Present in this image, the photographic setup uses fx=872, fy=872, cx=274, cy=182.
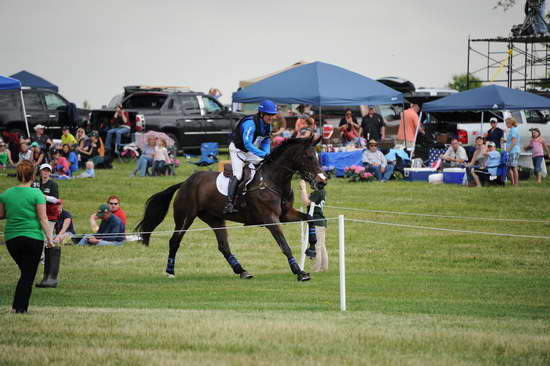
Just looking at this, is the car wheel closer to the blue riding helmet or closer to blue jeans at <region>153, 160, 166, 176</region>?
blue jeans at <region>153, 160, 166, 176</region>

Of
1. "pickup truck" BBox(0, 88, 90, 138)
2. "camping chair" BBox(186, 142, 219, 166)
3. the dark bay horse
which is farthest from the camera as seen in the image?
"pickup truck" BBox(0, 88, 90, 138)

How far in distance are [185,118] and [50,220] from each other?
1800 cm

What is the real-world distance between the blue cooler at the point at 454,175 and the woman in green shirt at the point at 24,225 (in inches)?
659

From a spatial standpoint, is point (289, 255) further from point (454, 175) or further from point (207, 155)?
point (207, 155)

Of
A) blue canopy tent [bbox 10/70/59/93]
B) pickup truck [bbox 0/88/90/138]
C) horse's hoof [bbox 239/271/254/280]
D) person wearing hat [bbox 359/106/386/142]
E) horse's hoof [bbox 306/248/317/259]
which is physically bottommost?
horse's hoof [bbox 239/271/254/280]

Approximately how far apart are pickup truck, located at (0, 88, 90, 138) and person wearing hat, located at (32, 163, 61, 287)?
16.6 m

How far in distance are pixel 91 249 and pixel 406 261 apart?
21.0 ft

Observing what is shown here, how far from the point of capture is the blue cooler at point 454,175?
25.0m

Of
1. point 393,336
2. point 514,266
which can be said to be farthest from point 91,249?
point 393,336

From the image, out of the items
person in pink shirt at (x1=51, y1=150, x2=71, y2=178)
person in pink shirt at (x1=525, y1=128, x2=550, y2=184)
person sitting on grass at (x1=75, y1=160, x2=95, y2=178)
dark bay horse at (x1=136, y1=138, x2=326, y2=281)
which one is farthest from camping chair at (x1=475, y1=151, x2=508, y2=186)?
person in pink shirt at (x1=51, y1=150, x2=71, y2=178)

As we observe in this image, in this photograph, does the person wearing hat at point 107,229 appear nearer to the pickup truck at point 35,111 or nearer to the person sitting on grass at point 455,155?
the person sitting on grass at point 455,155

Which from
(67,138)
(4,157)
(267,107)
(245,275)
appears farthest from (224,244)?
(4,157)

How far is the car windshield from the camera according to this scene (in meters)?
33.3

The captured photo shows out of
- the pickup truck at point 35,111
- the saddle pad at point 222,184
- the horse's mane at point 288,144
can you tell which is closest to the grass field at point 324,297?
the saddle pad at point 222,184
